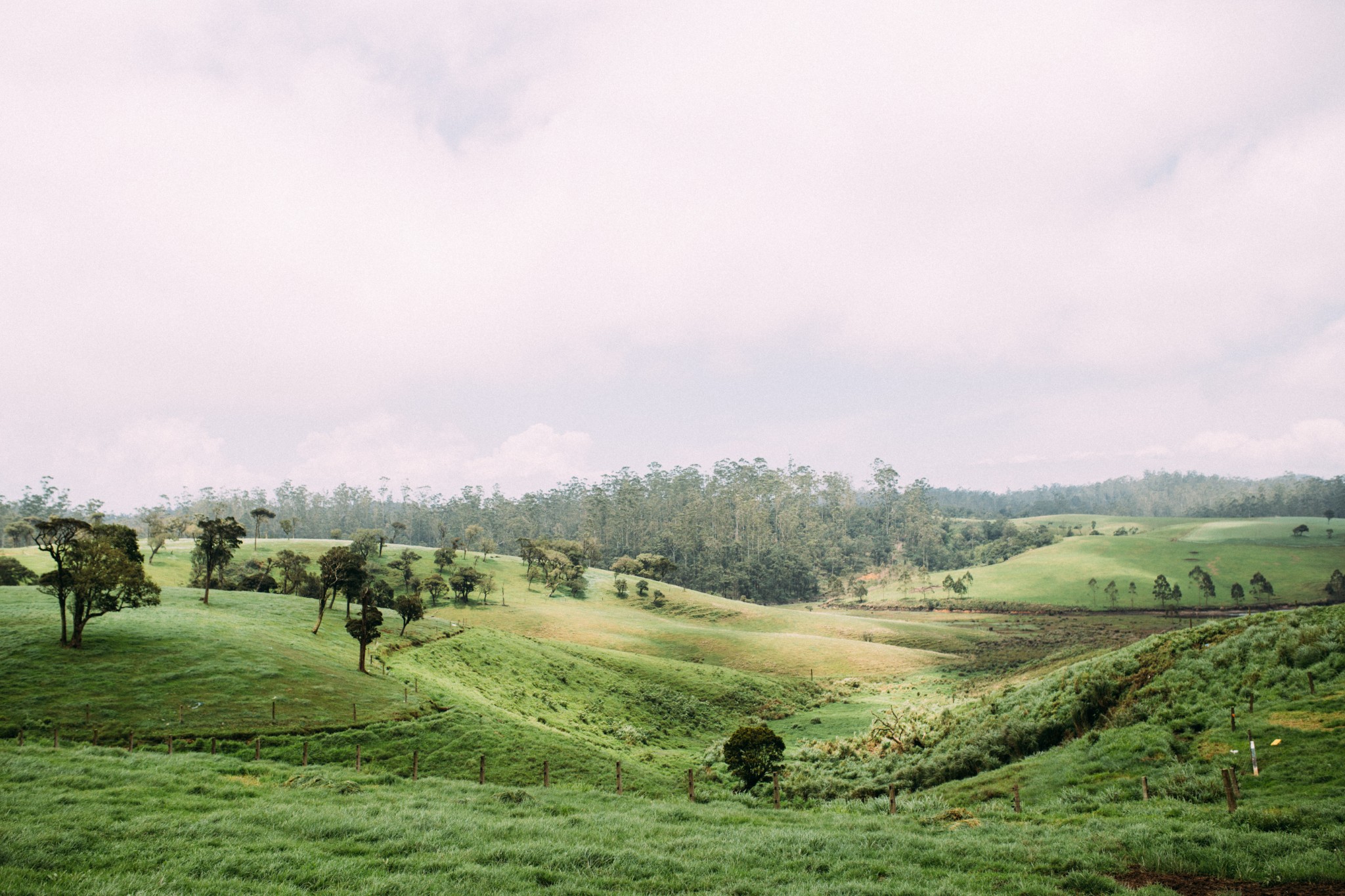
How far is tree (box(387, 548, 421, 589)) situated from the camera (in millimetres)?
91562

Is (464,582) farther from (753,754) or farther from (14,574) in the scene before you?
(753,754)

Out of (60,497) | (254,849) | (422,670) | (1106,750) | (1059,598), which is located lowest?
(1059,598)

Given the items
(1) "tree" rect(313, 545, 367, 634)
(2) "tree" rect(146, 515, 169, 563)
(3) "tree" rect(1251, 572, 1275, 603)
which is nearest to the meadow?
(1) "tree" rect(313, 545, 367, 634)

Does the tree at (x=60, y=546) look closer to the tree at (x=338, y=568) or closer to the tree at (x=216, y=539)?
the tree at (x=216, y=539)

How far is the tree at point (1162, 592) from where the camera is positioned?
108m

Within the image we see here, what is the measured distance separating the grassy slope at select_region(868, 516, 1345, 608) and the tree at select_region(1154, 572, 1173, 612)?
1592mm

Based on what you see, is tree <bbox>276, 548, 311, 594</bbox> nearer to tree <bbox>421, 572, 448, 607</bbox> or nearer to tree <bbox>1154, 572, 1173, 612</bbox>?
tree <bbox>421, 572, 448, 607</bbox>

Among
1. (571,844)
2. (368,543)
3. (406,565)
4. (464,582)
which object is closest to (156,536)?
(368,543)

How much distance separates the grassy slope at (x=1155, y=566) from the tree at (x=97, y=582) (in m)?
133

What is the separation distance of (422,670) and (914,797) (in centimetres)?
3630

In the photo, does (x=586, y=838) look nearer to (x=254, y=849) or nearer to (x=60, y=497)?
(x=254, y=849)

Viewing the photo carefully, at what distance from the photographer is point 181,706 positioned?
30.0 meters

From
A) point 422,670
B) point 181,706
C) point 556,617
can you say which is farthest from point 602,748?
point 556,617

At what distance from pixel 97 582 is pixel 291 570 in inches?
1496
